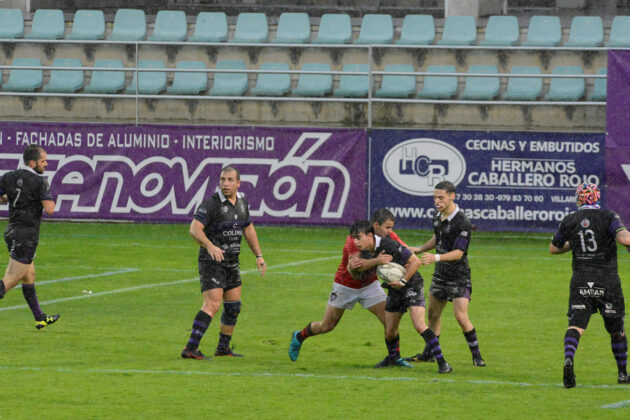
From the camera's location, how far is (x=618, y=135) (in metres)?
22.8

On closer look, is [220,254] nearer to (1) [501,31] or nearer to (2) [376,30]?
(1) [501,31]

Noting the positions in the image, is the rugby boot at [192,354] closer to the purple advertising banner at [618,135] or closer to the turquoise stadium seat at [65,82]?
the purple advertising banner at [618,135]

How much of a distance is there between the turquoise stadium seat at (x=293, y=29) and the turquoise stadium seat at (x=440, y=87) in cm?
396

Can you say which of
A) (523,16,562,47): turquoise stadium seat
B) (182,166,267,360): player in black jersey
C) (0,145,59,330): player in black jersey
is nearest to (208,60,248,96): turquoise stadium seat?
(523,16,562,47): turquoise stadium seat

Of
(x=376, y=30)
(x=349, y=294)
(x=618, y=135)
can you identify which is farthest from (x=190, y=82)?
(x=349, y=294)

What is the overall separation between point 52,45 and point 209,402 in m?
20.4

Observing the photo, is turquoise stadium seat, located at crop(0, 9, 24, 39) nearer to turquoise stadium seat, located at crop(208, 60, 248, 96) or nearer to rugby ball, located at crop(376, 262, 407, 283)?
turquoise stadium seat, located at crop(208, 60, 248, 96)

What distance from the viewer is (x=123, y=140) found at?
25266 millimetres

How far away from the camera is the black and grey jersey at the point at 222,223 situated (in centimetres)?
1216

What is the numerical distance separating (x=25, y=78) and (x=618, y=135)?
47.3 ft

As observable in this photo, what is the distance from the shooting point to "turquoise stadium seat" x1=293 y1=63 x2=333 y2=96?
1073 inches

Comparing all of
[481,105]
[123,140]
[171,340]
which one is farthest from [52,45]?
[171,340]

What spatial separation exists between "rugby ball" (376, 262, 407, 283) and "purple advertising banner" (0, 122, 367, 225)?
13098 millimetres

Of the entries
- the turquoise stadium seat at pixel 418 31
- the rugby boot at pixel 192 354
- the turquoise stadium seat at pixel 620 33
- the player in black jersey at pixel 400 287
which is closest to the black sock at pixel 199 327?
the rugby boot at pixel 192 354
